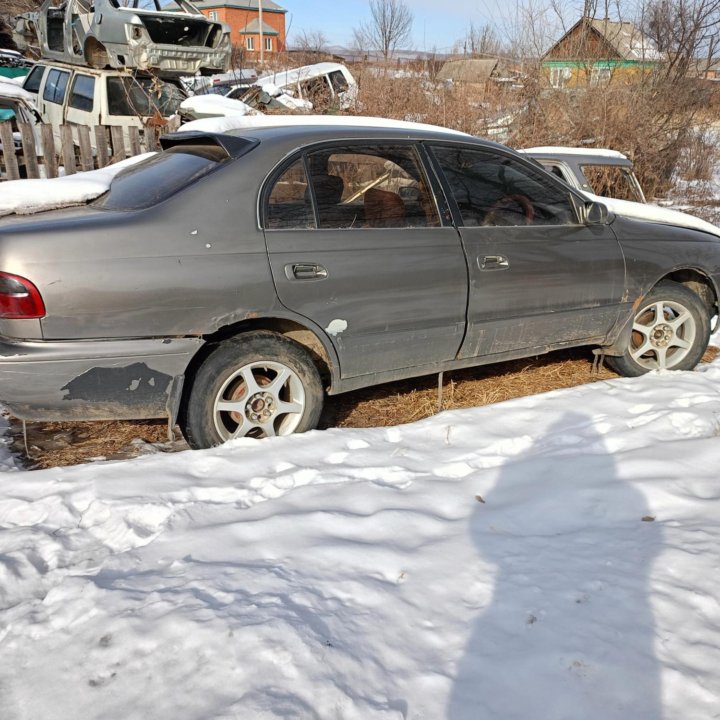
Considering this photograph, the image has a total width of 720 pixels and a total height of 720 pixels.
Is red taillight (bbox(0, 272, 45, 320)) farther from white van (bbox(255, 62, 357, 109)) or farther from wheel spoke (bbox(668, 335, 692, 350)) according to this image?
white van (bbox(255, 62, 357, 109))

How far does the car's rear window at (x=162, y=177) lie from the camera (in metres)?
3.25

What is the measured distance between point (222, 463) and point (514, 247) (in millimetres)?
2129

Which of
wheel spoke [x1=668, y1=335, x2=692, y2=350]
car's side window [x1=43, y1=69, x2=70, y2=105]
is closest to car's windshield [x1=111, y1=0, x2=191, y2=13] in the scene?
car's side window [x1=43, y1=69, x2=70, y2=105]

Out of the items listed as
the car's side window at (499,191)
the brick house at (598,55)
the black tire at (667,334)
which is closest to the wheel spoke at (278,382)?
the car's side window at (499,191)

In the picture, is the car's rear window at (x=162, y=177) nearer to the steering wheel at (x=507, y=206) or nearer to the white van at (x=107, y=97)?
the steering wheel at (x=507, y=206)

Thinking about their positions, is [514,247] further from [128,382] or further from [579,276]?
[128,382]

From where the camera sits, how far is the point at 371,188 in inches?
148

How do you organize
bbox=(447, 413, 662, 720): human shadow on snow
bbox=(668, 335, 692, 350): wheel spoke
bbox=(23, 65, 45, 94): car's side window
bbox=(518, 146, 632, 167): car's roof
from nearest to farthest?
bbox=(447, 413, 662, 720): human shadow on snow, bbox=(668, 335, 692, 350): wheel spoke, bbox=(518, 146, 632, 167): car's roof, bbox=(23, 65, 45, 94): car's side window

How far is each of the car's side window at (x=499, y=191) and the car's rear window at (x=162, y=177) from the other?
1.33m

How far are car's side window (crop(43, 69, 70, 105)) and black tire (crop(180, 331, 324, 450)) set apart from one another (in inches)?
385

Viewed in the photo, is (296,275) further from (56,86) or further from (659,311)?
(56,86)

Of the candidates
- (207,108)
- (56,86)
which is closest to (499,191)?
(207,108)

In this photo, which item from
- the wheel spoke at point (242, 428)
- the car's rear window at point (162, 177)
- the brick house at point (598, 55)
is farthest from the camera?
the brick house at point (598, 55)

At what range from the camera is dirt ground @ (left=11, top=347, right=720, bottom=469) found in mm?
3625
